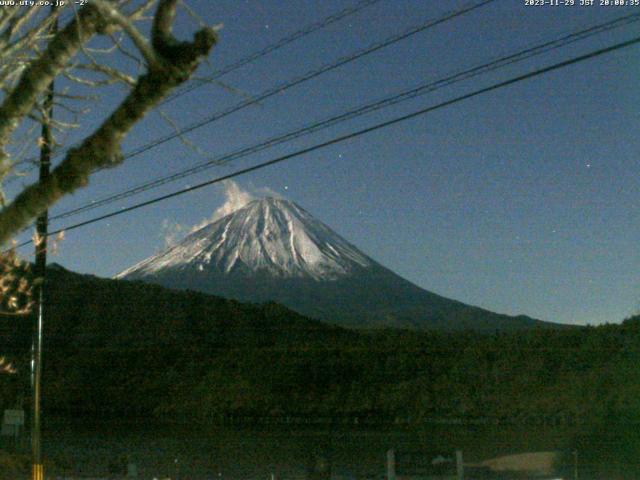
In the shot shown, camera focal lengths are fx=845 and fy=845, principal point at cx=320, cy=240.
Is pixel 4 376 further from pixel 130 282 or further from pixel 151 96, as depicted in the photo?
pixel 151 96

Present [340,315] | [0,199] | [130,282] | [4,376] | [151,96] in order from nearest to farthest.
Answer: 1. [151,96]
2. [0,199]
3. [4,376]
4. [130,282]
5. [340,315]

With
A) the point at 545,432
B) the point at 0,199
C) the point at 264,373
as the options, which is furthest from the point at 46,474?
the point at 264,373

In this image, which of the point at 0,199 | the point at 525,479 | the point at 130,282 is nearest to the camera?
the point at 0,199

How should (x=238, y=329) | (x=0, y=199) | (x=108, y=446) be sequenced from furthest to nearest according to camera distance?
(x=238, y=329), (x=108, y=446), (x=0, y=199)

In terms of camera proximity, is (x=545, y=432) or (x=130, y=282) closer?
(x=545, y=432)

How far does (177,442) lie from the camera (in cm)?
3931

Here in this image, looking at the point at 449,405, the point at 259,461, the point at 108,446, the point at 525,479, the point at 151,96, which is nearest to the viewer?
the point at 151,96

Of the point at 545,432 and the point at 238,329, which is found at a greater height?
the point at 238,329

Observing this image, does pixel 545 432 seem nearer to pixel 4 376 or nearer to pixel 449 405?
pixel 449 405

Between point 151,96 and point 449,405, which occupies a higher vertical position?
point 151,96

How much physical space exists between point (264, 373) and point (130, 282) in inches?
1250

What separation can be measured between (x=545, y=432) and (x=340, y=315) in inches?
4915

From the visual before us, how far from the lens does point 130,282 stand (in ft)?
288

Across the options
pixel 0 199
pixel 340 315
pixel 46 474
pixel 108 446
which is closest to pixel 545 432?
pixel 108 446
